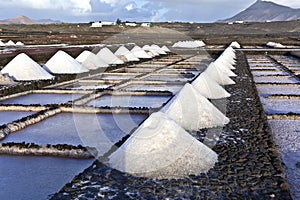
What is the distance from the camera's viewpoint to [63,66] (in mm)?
9242

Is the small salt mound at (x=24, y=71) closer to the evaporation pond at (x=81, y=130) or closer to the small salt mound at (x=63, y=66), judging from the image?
the small salt mound at (x=63, y=66)

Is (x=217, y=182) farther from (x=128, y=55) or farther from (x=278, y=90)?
(x=128, y=55)

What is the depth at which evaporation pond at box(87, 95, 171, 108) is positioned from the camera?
18.2 feet

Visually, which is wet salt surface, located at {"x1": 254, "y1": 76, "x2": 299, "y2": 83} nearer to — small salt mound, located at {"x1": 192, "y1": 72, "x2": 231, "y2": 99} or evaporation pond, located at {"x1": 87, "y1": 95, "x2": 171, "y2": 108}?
small salt mound, located at {"x1": 192, "y1": 72, "x2": 231, "y2": 99}

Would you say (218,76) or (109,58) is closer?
(218,76)

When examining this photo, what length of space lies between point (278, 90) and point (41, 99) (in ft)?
15.0

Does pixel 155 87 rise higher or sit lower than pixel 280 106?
→ higher

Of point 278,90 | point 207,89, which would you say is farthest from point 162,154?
point 278,90

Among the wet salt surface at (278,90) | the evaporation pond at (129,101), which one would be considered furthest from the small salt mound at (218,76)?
the evaporation pond at (129,101)

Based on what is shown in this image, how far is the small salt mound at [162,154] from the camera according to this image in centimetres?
268

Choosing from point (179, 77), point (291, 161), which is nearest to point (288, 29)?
point (179, 77)

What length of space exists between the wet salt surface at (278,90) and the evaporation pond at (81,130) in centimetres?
309

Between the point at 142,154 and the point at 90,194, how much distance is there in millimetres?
588

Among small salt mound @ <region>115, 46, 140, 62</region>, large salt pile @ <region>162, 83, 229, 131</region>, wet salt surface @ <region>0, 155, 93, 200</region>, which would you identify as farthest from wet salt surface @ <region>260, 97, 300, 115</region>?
small salt mound @ <region>115, 46, 140, 62</region>
